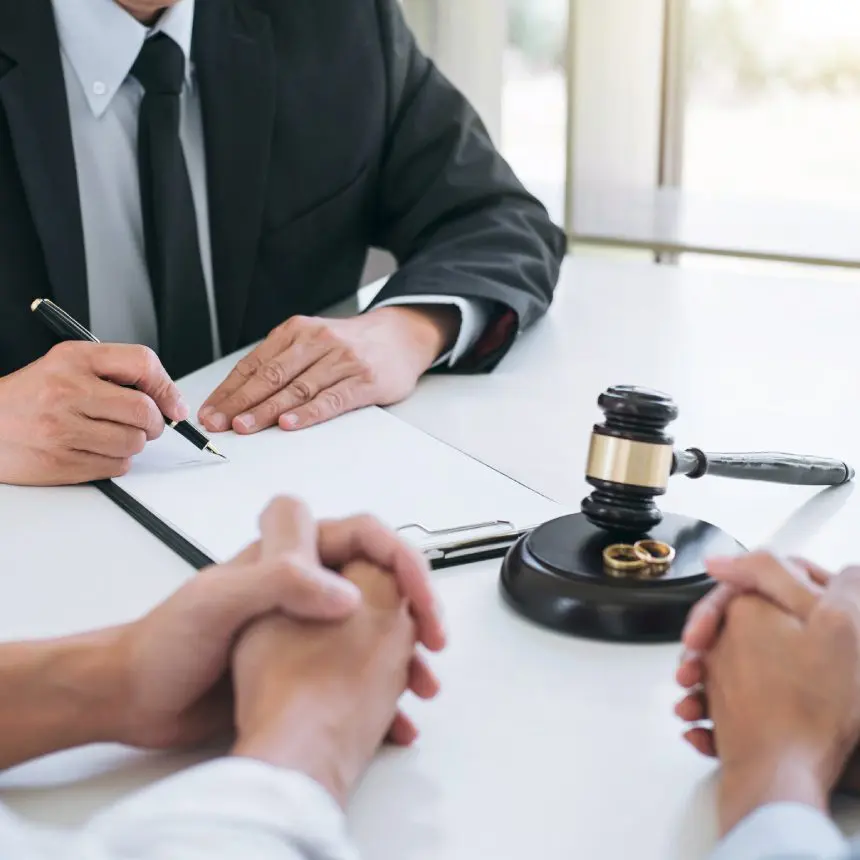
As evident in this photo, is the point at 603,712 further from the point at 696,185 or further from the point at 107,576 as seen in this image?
the point at 696,185

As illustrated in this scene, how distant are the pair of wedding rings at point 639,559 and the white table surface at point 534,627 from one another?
0.16ft

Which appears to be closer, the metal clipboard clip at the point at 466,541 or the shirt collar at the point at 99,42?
the metal clipboard clip at the point at 466,541

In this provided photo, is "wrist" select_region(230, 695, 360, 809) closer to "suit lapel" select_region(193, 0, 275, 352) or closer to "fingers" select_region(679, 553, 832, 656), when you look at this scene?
"fingers" select_region(679, 553, 832, 656)

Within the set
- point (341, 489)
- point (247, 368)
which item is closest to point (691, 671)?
point (341, 489)

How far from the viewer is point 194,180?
5.07ft

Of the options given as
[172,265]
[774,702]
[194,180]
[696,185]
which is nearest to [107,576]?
[774,702]

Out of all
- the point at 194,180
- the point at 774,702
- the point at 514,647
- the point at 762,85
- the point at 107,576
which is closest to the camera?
the point at 774,702

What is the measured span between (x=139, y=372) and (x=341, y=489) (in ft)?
0.69

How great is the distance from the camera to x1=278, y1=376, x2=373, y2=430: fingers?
115cm

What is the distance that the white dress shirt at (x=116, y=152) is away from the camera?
138 cm

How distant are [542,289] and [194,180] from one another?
460 mm

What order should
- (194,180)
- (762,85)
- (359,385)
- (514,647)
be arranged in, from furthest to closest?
(762,85)
(194,180)
(359,385)
(514,647)

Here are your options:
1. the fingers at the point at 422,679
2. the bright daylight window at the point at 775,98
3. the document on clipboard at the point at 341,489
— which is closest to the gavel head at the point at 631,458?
the document on clipboard at the point at 341,489

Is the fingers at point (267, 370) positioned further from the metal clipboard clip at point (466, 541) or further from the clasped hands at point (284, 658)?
the clasped hands at point (284, 658)
